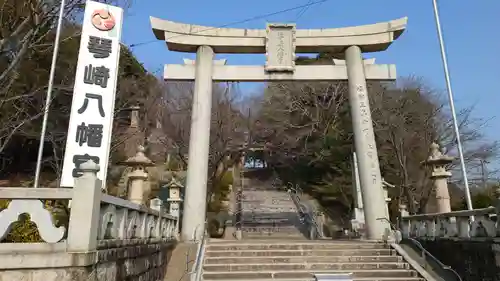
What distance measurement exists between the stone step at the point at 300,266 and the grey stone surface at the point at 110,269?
4.61 ft

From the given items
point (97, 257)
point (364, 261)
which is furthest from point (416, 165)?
point (97, 257)

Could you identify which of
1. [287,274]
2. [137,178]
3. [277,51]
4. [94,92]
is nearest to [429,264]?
[287,274]

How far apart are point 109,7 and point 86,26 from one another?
722mm

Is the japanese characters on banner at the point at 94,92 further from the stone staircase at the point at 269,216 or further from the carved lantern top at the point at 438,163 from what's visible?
the stone staircase at the point at 269,216

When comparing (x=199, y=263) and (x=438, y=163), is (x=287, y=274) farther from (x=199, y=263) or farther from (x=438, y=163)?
(x=438, y=163)

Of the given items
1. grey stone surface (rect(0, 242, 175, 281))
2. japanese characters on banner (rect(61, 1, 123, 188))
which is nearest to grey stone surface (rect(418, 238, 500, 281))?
grey stone surface (rect(0, 242, 175, 281))

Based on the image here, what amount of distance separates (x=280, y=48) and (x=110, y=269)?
9242 mm

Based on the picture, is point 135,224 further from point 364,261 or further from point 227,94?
point 227,94

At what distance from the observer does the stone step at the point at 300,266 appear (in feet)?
27.6

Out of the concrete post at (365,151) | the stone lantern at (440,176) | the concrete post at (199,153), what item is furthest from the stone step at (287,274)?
the stone lantern at (440,176)

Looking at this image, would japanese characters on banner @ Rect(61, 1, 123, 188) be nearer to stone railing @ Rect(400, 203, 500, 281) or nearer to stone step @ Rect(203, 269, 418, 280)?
stone step @ Rect(203, 269, 418, 280)

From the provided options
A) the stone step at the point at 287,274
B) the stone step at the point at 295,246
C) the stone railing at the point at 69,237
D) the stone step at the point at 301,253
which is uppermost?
the stone railing at the point at 69,237

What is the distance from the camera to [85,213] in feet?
14.3

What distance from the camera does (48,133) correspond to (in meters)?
16.4
